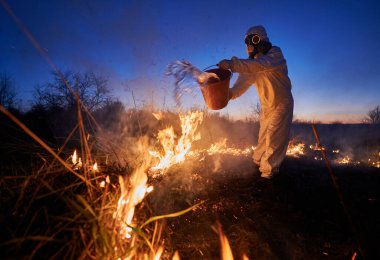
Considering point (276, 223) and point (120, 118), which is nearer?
point (276, 223)

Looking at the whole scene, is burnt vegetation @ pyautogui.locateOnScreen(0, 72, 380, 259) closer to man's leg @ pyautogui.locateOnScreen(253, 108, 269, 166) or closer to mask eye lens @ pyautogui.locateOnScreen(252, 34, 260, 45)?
man's leg @ pyautogui.locateOnScreen(253, 108, 269, 166)

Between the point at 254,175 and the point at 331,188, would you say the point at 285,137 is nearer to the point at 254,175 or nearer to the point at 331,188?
the point at 254,175

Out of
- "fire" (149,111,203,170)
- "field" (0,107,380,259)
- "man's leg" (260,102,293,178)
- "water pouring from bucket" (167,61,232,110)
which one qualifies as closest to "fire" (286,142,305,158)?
"field" (0,107,380,259)

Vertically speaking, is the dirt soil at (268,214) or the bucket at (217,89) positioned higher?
the bucket at (217,89)

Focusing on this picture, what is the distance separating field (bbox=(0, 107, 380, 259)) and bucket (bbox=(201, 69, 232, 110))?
1.42m

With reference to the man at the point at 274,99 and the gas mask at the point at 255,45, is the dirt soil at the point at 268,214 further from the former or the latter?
the gas mask at the point at 255,45

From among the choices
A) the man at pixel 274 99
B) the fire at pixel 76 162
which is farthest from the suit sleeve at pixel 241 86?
the fire at pixel 76 162

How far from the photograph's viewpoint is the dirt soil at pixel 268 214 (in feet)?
9.07

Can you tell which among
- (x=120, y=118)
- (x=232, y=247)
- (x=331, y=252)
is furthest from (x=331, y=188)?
(x=120, y=118)

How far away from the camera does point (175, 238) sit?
2930mm

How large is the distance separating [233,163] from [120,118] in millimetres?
10201

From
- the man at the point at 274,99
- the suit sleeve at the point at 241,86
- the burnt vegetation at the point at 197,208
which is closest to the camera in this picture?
the burnt vegetation at the point at 197,208

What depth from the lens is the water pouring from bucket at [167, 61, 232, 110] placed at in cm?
396

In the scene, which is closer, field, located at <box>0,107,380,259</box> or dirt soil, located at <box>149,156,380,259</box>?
field, located at <box>0,107,380,259</box>
